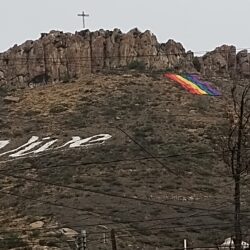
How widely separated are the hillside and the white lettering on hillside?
15.9 inches

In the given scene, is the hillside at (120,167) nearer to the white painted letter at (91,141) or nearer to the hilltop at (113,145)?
the hilltop at (113,145)

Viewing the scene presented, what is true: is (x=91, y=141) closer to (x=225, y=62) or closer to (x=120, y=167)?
(x=120, y=167)

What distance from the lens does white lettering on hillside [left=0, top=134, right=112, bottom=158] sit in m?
44.7

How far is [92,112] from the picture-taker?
5188 centimetres

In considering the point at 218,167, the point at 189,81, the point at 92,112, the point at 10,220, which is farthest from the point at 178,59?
the point at 10,220

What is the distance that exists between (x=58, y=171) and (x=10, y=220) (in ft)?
26.8

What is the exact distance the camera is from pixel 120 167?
4034 centimetres

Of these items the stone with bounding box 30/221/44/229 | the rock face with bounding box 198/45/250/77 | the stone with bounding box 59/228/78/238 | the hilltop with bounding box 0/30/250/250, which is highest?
the rock face with bounding box 198/45/250/77

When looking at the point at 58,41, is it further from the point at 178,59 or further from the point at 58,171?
the point at 58,171

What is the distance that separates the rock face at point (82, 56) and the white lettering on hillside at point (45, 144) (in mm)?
18011

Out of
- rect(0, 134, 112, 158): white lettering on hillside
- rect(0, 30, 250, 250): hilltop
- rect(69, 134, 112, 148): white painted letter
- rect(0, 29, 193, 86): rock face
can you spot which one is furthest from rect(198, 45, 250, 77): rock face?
rect(0, 134, 112, 158): white lettering on hillside

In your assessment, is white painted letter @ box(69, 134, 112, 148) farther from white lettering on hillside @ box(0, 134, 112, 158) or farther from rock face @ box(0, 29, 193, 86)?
rock face @ box(0, 29, 193, 86)

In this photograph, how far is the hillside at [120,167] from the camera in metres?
30.5

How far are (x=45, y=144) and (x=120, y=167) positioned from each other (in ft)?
24.8
